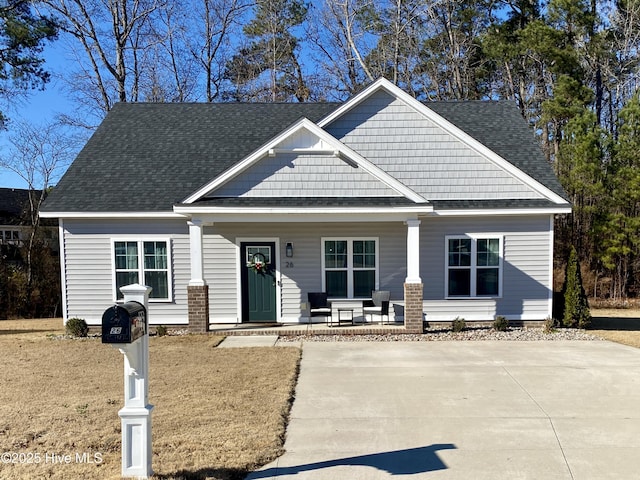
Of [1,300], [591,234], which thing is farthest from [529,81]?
[1,300]

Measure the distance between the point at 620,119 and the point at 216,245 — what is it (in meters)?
18.2

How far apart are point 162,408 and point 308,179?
674 cm

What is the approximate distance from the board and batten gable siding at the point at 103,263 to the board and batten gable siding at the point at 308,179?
2540 mm

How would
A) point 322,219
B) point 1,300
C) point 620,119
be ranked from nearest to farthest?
point 322,219
point 1,300
point 620,119

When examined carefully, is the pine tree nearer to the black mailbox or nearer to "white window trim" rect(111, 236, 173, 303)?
"white window trim" rect(111, 236, 173, 303)

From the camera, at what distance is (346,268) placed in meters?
12.6

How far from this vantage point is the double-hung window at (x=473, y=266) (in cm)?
1234

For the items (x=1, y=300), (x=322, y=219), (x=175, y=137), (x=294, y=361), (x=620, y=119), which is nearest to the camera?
(x=294, y=361)

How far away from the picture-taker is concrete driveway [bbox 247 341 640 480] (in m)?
4.46

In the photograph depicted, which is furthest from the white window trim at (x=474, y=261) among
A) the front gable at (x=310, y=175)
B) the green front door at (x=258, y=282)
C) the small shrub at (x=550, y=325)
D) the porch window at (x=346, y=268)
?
the green front door at (x=258, y=282)

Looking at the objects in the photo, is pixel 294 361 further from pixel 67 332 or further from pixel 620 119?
pixel 620 119

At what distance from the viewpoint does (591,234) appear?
19406mm

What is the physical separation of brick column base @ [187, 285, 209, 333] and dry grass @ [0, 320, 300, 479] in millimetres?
1265

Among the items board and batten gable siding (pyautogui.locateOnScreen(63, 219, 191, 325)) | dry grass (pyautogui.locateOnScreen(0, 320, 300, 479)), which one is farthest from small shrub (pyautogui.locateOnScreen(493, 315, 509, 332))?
board and batten gable siding (pyautogui.locateOnScreen(63, 219, 191, 325))
